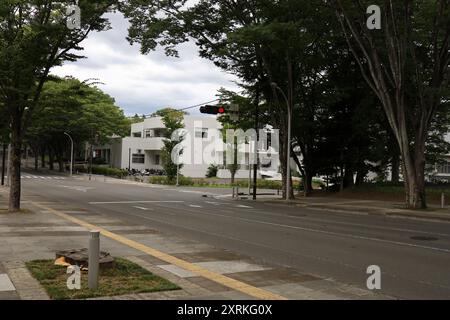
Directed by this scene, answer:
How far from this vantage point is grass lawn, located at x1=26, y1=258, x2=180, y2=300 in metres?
6.93

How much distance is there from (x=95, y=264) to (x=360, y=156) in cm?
3053

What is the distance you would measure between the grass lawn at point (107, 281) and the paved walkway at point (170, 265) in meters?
0.17

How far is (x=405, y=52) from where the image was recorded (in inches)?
958

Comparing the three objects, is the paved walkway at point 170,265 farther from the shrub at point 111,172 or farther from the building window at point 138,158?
the building window at point 138,158

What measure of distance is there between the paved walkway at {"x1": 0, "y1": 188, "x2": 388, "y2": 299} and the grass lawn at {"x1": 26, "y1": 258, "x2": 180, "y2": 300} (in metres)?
0.17

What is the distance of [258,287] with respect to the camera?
7711 millimetres

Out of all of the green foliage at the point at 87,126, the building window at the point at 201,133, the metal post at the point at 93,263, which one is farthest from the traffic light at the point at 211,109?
the building window at the point at 201,133

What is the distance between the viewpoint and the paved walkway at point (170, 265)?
23.8 ft

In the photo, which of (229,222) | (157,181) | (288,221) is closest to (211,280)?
(229,222)

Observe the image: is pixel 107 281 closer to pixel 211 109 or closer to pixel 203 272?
pixel 203 272

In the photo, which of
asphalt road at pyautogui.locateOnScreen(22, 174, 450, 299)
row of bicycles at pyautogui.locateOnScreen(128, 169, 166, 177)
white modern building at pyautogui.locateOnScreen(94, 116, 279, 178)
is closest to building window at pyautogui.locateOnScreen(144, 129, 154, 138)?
white modern building at pyautogui.locateOnScreen(94, 116, 279, 178)

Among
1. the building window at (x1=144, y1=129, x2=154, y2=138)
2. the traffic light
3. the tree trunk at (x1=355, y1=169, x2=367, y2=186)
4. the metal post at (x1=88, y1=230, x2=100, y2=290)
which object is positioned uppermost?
the building window at (x1=144, y1=129, x2=154, y2=138)

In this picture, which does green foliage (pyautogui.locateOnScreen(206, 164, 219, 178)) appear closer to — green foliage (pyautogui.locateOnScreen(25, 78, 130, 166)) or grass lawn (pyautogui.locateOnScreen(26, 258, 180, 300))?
green foliage (pyautogui.locateOnScreen(25, 78, 130, 166))
